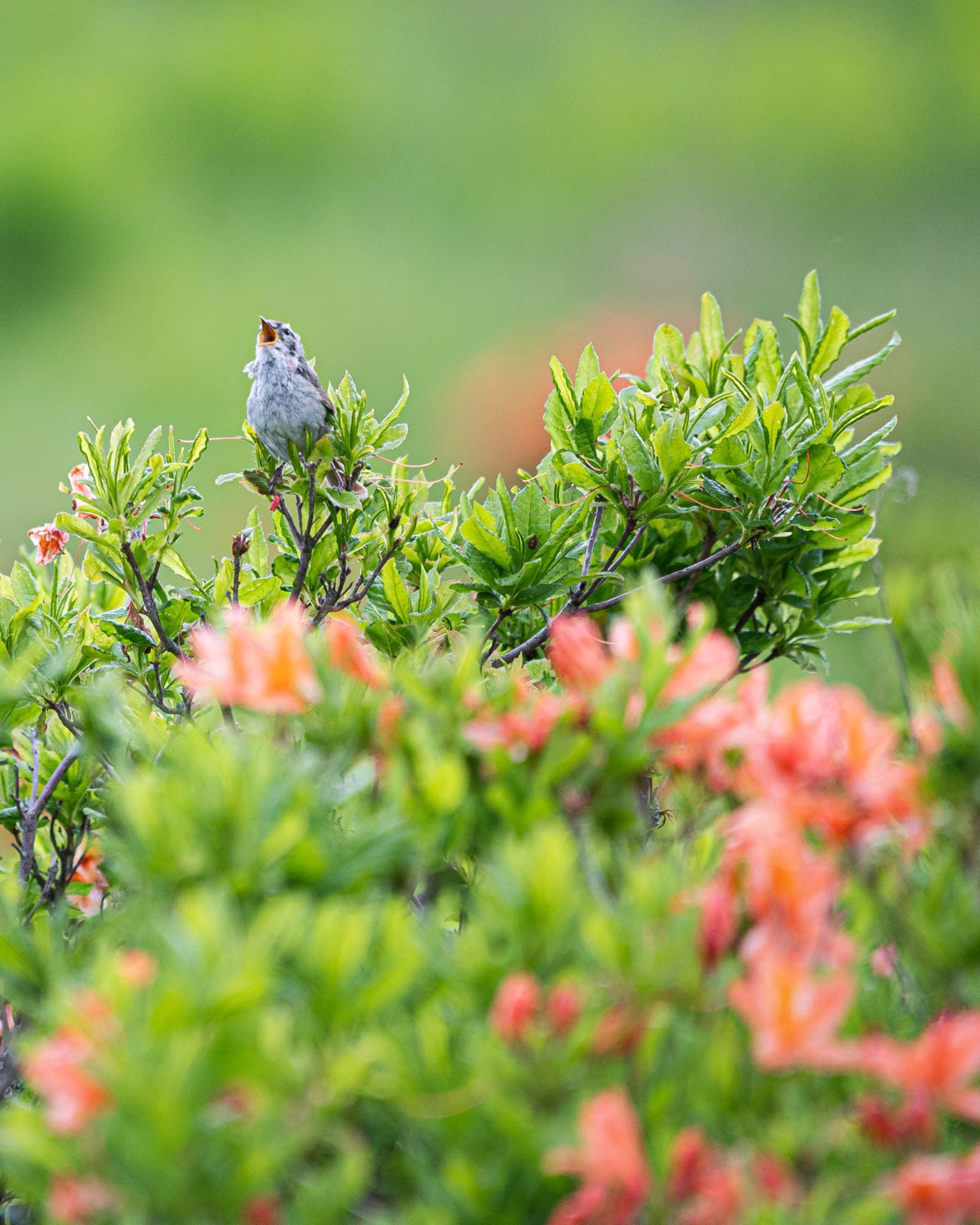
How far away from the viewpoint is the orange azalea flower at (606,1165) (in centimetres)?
88

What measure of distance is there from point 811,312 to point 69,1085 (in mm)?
1576

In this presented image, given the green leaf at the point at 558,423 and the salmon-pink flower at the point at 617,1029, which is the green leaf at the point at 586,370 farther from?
the salmon-pink flower at the point at 617,1029

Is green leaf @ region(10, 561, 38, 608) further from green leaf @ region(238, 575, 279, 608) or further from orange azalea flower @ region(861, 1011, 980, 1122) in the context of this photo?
orange azalea flower @ region(861, 1011, 980, 1122)

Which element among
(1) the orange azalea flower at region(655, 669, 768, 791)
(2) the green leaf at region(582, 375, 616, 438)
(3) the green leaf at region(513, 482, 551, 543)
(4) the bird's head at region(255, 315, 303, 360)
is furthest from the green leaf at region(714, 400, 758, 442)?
(4) the bird's head at region(255, 315, 303, 360)

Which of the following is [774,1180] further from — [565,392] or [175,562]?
[175,562]

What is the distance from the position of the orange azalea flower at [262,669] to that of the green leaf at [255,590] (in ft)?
2.46

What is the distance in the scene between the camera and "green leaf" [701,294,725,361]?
202 cm

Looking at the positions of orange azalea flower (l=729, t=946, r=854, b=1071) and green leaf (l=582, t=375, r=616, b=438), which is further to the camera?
green leaf (l=582, t=375, r=616, b=438)

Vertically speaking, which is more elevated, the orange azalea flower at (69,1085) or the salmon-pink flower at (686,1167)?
the orange azalea flower at (69,1085)

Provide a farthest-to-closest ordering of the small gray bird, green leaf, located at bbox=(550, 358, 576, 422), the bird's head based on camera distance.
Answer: the bird's head → the small gray bird → green leaf, located at bbox=(550, 358, 576, 422)

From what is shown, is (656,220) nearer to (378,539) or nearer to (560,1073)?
(378,539)

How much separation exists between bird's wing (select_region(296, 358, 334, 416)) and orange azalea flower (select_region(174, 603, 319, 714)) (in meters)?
1.36

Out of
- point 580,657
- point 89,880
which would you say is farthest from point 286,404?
point 580,657

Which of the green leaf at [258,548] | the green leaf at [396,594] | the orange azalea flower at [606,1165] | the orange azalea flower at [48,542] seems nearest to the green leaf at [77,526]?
the orange azalea flower at [48,542]
